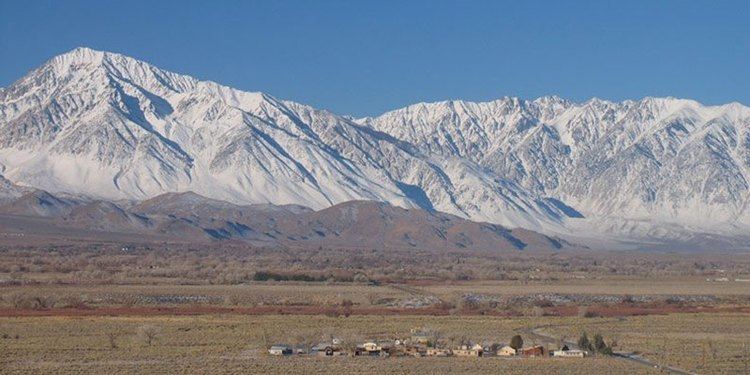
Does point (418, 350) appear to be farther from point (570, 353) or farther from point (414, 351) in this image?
point (570, 353)

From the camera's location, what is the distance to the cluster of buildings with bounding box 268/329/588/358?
63178 mm

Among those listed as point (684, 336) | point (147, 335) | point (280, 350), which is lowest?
point (280, 350)

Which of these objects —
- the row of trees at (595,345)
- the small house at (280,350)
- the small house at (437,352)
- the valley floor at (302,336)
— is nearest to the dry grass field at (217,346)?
the valley floor at (302,336)

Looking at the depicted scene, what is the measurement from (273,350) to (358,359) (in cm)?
456

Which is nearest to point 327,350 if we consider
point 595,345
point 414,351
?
point 414,351

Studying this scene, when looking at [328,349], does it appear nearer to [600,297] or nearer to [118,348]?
[118,348]

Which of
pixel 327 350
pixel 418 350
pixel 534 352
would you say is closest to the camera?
pixel 327 350

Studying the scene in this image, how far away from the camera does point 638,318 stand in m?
94.1

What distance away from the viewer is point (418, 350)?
64438 mm

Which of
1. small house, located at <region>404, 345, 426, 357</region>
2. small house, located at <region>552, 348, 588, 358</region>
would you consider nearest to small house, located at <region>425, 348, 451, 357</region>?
small house, located at <region>404, 345, 426, 357</region>

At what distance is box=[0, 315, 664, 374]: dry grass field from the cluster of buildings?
1.74m

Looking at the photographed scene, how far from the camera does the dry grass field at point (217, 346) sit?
56438 mm

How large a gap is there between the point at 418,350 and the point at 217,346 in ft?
30.9

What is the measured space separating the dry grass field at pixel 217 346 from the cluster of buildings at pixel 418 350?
1.74m
